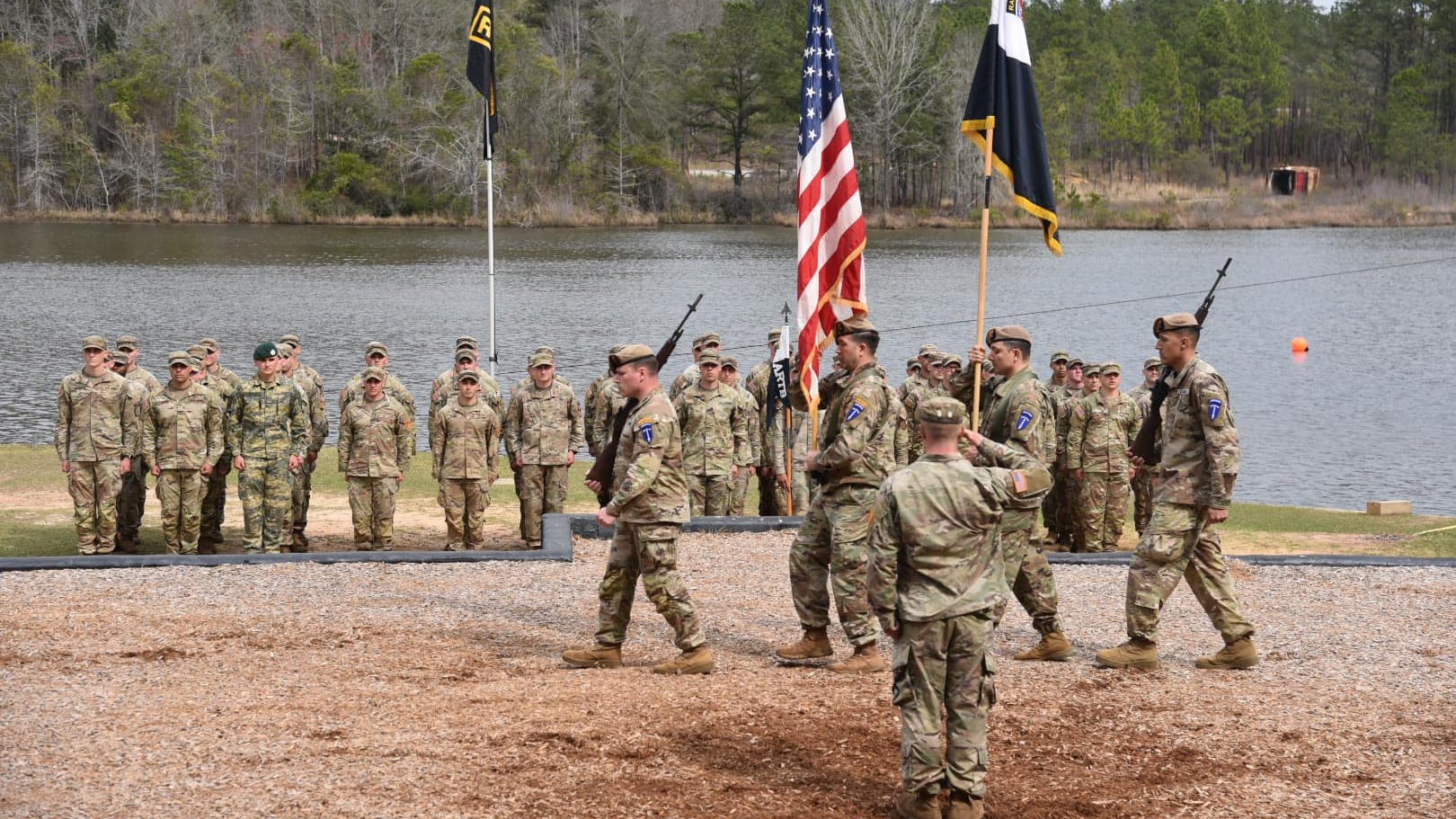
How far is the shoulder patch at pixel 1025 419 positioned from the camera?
9.22 m

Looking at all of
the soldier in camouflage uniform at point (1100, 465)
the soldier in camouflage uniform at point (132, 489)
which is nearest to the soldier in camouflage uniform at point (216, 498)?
the soldier in camouflage uniform at point (132, 489)

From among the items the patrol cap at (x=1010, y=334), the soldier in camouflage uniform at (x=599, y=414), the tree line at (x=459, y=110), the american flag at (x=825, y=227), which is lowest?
the soldier in camouflage uniform at (x=599, y=414)

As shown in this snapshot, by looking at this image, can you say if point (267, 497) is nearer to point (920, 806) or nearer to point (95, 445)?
point (95, 445)

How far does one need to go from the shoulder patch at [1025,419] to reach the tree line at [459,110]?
62858mm

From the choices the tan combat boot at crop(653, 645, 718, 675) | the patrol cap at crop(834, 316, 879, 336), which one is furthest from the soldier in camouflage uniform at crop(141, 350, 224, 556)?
the patrol cap at crop(834, 316, 879, 336)

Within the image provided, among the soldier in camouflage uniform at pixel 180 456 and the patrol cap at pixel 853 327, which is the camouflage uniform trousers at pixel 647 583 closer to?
the patrol cap at pixel 853 327

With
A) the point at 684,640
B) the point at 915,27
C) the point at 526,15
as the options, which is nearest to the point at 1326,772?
the point at 684,640

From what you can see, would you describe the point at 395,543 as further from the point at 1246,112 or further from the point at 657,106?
the point at 1246,112

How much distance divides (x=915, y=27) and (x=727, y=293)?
35008 mm

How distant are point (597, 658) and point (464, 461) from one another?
513 centimetres

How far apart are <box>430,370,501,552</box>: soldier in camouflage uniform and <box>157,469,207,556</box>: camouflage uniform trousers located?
7.21 ft

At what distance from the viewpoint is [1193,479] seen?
31.1 ft

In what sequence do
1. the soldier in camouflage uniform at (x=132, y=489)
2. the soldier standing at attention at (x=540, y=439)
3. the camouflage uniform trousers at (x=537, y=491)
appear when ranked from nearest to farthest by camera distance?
the soldier in camouflage uniform at (x=132, y=489) < the soldier standing at attention at (x=540, y=439) < the camouflage uniform trousers at (x=537, y=491)

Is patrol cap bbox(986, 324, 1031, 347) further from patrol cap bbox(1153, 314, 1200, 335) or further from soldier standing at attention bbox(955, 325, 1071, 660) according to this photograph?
patrol cap bbox(1153, 314, 1200, 335)
